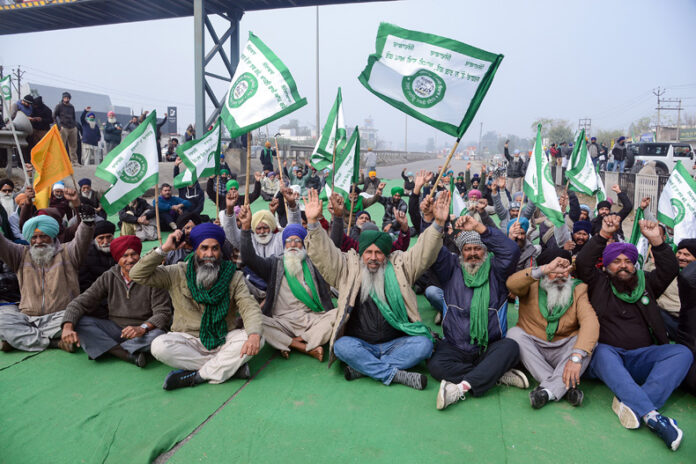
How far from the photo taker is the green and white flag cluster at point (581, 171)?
20.6ft

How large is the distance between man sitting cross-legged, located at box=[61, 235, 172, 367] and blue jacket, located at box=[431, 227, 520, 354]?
7.48ft

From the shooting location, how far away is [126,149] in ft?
15.3

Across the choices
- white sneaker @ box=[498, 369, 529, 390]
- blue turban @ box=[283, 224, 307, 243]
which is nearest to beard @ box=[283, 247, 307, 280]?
blue turban @ box=[283, 224, 307, 243]

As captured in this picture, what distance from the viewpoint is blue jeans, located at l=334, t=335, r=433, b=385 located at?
11.3ft

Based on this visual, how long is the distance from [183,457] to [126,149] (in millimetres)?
3164

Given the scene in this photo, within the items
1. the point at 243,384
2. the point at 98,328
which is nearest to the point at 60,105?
the point at 98,328

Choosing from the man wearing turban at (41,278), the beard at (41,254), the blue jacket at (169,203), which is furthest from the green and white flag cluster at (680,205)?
the blue jacket at (169,203)

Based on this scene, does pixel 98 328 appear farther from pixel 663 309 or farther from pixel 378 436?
pixel 663 309

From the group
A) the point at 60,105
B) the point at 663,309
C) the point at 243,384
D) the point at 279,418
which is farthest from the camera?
the point at 60,105

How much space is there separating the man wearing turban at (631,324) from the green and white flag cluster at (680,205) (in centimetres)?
172

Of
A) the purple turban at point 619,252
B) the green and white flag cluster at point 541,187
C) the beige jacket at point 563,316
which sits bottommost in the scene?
the beige jacket at point 563,316

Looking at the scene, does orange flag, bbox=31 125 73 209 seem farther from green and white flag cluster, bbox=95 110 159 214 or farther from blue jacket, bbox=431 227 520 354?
blue jacket, bbox=431 227 520 354

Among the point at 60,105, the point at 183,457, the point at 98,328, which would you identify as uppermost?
the point at 60,105

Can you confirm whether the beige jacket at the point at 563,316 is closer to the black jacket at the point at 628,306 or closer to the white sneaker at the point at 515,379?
the black jacket at the point at 628,306
